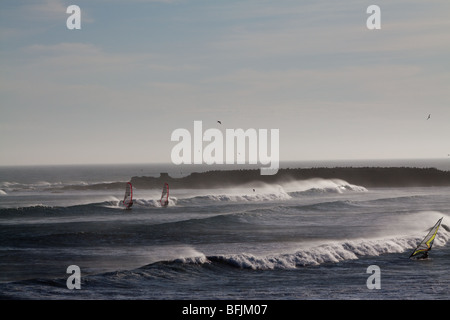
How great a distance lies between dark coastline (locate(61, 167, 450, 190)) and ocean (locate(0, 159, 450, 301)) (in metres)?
47.2

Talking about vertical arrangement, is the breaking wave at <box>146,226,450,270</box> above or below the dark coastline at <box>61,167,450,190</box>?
above

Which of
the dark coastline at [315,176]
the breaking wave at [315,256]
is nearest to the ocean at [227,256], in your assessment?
the breaking wave at [315,256]

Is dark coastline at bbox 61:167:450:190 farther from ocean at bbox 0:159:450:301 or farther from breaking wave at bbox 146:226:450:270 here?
breaking wave at bbox 146:226:450:270

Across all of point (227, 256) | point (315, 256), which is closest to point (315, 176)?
point (315, 256)

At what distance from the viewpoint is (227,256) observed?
2552cm

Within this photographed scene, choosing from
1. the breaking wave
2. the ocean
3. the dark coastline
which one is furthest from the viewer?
the dark coastline

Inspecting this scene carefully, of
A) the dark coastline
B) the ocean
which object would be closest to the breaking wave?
the ocean

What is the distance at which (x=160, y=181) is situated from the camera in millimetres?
102750

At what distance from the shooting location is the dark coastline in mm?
97188

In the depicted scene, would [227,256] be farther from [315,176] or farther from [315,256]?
[315,176]

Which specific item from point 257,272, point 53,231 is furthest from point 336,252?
point 53,231

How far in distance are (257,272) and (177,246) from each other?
7.87m

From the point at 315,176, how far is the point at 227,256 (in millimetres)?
75897
